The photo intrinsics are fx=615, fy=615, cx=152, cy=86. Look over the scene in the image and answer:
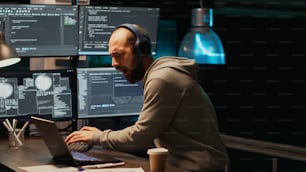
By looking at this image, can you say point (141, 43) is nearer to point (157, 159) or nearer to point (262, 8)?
point (157, 159)

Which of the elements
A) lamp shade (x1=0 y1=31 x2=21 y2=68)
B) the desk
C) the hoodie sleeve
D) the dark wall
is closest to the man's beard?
the hoodie sleeve

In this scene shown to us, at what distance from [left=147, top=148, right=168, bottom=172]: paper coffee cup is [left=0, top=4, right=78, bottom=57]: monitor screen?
101cm

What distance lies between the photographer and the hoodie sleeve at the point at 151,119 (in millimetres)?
1936

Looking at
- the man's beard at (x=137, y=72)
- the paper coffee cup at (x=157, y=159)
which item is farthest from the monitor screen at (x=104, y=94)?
the paper coffee cup at (x=157, y=159)

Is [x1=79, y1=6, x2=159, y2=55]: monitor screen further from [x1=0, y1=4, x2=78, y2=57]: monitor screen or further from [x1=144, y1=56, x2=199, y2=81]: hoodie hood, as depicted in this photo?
[x1=144, y1=56, x2=199, y2=81]: hoodie hood

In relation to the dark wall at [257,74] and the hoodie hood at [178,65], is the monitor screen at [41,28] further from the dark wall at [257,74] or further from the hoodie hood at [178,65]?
the hoodie hood at [178,65]

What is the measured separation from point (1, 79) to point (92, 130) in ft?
1.97

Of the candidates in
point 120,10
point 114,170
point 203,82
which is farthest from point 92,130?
point 203,82

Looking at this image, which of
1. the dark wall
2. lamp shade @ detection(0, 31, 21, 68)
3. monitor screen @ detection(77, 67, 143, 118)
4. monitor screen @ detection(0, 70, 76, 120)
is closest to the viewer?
lamp shade @ detection(0, 31, 21, 68)

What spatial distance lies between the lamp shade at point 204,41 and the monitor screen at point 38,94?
0.56 metres

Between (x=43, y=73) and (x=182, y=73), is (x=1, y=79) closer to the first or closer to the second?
(x=43, y=73)

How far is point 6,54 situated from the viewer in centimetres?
235

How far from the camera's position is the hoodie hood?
203cm

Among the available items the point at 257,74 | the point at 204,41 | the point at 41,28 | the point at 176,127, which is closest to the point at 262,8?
the point at 257,74
